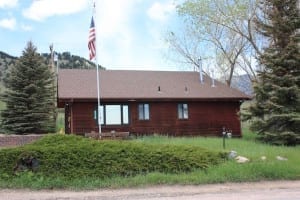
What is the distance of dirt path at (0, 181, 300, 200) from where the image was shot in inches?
499

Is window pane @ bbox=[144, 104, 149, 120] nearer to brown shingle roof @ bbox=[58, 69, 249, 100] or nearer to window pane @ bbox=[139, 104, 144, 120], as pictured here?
window pane @ bbox=[139, 104, 144, 120]

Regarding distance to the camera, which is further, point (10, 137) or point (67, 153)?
point (10, 137)

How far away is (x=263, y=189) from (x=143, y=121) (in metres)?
16.0

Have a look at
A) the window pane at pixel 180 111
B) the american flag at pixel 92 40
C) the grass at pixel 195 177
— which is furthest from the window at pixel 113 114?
the grass at pixel 195 177

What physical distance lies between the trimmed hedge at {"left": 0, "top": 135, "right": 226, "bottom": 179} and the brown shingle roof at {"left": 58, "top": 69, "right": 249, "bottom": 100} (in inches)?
478

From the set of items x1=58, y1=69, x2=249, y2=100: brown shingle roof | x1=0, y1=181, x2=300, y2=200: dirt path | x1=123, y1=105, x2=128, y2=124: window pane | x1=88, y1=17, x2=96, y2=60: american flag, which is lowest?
x1=0, y1=181, x2=300, y2=200: dirt path

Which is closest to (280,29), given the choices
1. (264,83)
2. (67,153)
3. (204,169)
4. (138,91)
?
(264,83)

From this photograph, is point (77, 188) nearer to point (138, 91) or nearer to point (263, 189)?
point (263, 189)

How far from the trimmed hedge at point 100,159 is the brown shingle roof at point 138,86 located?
12.1 meters

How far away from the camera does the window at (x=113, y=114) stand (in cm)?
2883

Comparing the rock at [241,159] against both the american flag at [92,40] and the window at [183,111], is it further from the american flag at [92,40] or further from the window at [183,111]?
the window at [183,111]

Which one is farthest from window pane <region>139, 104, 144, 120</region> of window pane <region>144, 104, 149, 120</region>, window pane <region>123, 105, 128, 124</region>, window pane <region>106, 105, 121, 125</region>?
window pane <region>106, 105, 121, 125</region>

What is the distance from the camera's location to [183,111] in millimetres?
30562

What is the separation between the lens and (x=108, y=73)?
3297 centimetres
